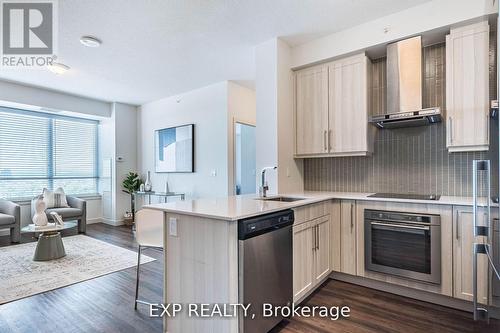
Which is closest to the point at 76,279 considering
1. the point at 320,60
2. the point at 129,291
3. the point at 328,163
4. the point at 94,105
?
the point at 129,291

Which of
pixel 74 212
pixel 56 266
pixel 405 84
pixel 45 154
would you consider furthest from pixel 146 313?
pixel 45 154

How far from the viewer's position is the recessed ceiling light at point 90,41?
3.14 m

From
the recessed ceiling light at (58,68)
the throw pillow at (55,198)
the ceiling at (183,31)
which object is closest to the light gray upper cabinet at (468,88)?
the ceiling at (183,31)

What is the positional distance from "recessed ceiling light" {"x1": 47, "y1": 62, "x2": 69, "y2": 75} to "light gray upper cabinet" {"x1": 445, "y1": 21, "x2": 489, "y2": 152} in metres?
4.86

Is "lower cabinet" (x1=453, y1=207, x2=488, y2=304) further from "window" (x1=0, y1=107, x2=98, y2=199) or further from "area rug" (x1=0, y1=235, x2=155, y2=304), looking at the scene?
"window" (x1=0, y1=107, x2=98, y2=199)

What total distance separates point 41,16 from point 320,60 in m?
3.06

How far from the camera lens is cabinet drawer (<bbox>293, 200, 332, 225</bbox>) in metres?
2.35

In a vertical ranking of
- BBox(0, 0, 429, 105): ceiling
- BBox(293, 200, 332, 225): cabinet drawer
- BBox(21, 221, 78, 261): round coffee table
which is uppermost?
BBox(0, 0, 429, 105): ceiling

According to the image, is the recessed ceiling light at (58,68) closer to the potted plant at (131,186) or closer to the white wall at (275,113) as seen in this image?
the potted plant at (131,186)

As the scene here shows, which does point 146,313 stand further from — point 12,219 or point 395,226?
point 12,219

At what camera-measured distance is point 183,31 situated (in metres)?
3.05

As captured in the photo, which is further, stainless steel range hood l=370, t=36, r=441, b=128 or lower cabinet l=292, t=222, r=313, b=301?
stainless steel range hood l=370, t=36, r=441, b=128

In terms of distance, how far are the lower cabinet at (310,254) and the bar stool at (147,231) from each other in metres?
1.21

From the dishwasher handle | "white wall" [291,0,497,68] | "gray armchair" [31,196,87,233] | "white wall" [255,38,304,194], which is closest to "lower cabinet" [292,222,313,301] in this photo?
the dishwasher handle
